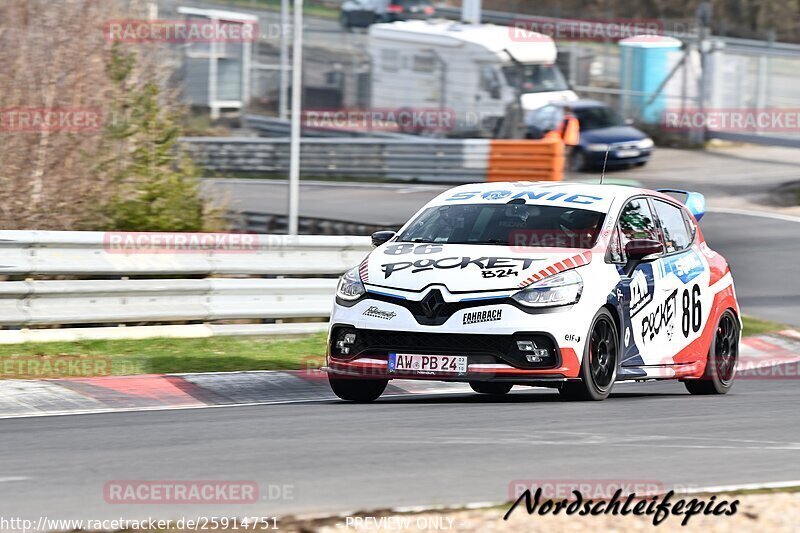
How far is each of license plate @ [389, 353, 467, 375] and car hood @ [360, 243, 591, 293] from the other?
453 mm

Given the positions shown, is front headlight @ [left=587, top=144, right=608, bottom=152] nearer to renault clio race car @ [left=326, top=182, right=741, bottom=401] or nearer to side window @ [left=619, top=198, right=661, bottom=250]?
renault clio race car @ [left=326, top=182, right=741, bottom=401]

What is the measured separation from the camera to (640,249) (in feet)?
33.4

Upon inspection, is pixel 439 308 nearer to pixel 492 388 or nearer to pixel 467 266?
pixel 467 266

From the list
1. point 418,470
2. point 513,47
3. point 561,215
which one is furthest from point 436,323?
point 513,47

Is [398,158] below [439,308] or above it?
below

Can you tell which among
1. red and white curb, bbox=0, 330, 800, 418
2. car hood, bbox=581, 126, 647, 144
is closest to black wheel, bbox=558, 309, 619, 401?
red and white curb, bbox=0, 330, 800, 418

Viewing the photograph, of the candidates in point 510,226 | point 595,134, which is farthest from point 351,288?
point 595,134

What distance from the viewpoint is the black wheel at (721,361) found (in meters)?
11.5

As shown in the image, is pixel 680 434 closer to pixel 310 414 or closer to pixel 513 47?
pixel 310 414

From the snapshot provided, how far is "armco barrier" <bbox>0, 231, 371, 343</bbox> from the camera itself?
481 inches

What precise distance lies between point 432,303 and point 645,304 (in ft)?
6.10

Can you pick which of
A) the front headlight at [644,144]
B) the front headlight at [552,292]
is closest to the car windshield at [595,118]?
the front headlight at [644,144]

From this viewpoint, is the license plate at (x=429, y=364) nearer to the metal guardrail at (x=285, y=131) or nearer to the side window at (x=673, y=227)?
the side window at (x=673, y=227)

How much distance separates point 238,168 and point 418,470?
95.8 ft
